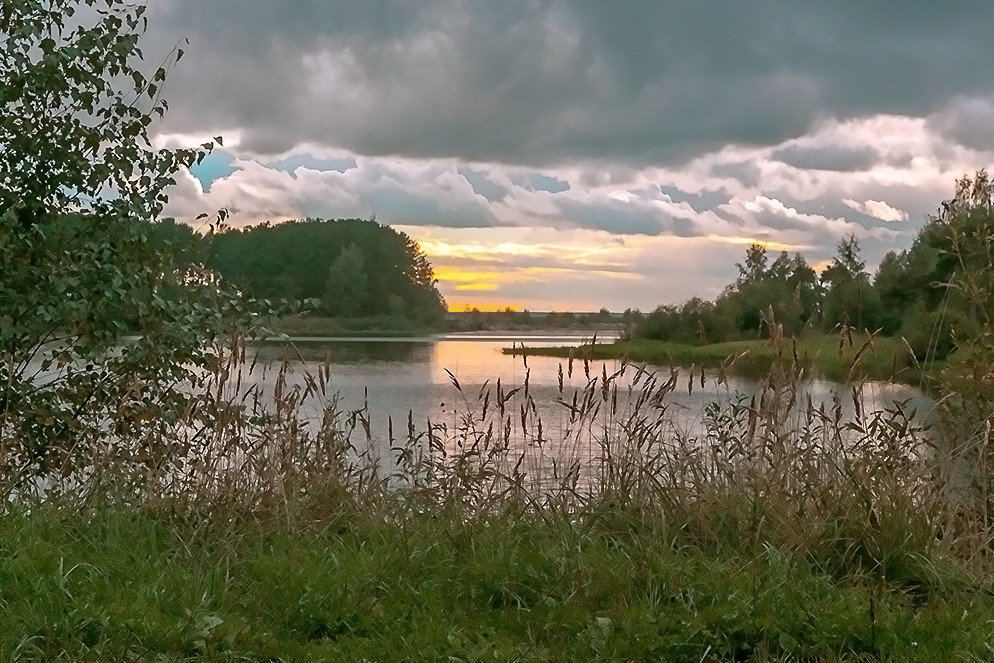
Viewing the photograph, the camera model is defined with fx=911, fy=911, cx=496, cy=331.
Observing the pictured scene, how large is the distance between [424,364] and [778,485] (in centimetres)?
2135

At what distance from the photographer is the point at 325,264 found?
43.5 feet

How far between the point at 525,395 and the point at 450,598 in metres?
2.17

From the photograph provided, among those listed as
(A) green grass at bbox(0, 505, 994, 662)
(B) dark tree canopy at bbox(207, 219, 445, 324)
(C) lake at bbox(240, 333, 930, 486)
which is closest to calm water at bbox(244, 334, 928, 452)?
(C) lake at bbox(240, 333, 930, 486)

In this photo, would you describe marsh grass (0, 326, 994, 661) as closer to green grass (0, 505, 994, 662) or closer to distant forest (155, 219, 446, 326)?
green grass (0, 505, 994, 662)

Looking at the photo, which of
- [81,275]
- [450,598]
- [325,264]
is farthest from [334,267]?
[450,598]

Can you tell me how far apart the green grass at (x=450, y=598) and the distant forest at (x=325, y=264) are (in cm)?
279

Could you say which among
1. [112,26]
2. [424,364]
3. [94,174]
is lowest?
[424,364]

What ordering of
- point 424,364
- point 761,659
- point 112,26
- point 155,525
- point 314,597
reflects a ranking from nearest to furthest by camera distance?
point 761,659 → point 314,597 → point 155,525 → point 112,26 → point 424,364

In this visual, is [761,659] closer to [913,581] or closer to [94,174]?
[913,581]

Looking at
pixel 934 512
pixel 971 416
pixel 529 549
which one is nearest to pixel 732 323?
pixel 971 416

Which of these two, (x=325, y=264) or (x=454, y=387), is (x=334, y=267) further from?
(x=454, y=387)

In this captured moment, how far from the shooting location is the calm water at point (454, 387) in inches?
267

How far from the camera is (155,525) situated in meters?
4.70

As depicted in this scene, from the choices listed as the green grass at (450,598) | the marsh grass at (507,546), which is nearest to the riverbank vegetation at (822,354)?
the marsh grass at (507,546)
